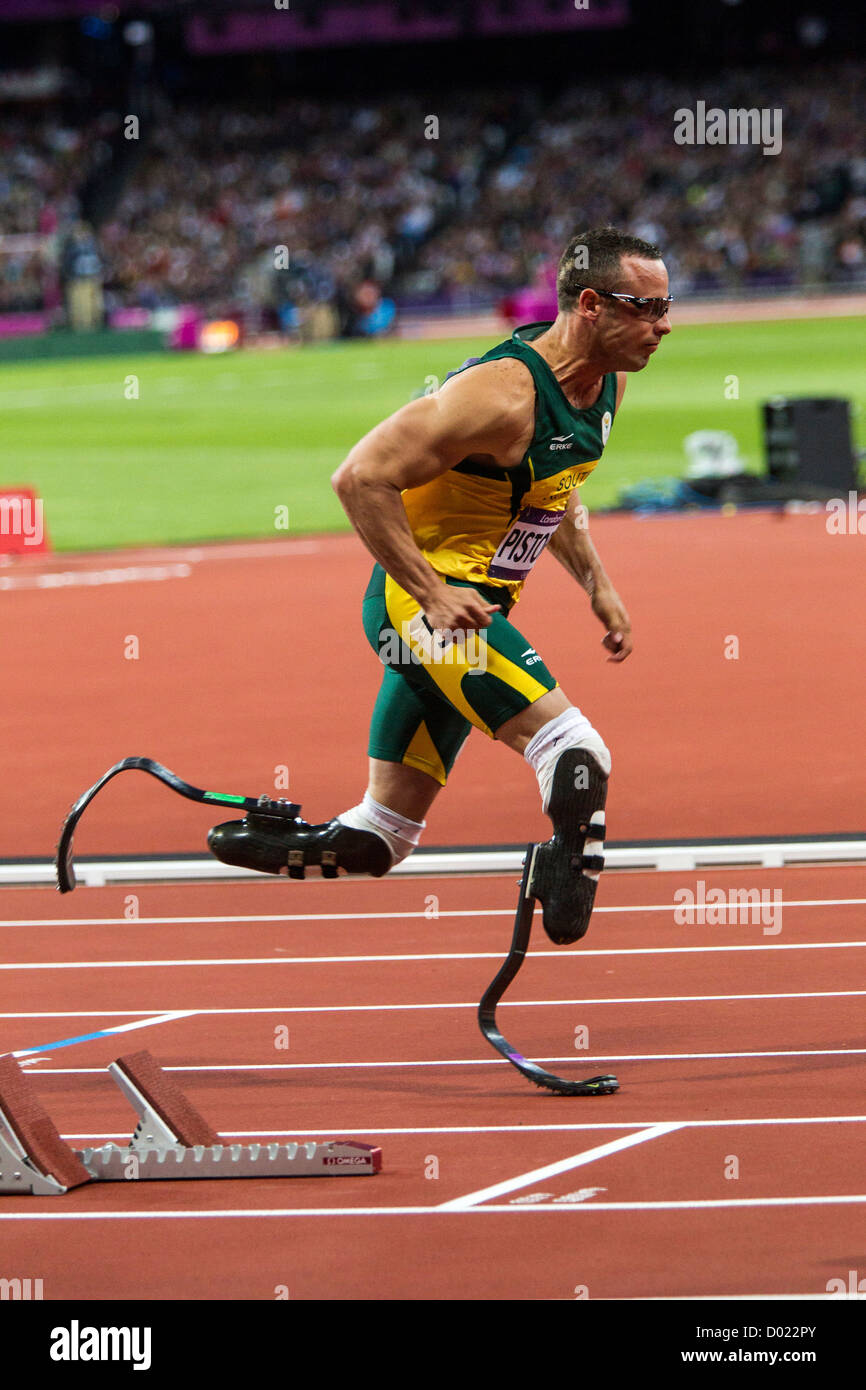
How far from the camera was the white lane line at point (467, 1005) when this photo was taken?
6.52 m

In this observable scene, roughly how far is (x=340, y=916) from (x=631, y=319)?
294cm

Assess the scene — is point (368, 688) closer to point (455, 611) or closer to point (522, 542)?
point (522, 542)

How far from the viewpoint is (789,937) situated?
724cm

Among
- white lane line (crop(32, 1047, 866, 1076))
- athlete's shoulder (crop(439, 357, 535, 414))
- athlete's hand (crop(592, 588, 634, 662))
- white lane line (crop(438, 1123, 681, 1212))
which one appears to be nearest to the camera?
white lane line (crop(438, 1123, 681, 1212))

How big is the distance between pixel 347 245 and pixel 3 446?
101ft

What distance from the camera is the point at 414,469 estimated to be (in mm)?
5527

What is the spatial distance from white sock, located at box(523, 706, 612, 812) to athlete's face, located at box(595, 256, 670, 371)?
3.16 ft

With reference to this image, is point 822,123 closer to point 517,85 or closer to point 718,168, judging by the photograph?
point 718,168

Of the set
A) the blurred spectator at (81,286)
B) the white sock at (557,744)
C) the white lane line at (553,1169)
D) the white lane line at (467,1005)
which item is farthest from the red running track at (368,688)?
the blurred spectator at (81,286)

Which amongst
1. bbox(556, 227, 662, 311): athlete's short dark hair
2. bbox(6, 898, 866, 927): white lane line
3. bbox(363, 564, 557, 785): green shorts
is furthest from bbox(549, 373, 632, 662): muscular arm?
bbox(6, 898, 866, 927): white lane line

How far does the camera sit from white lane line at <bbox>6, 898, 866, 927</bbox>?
25.2 ft

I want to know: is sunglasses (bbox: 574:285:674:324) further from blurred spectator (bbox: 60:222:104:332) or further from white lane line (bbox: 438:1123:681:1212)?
blurred spectator (bbox: 60:222:104:332)

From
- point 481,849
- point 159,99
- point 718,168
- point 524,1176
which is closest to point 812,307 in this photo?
point 718,168

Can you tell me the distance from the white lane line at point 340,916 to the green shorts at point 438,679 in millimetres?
1689
